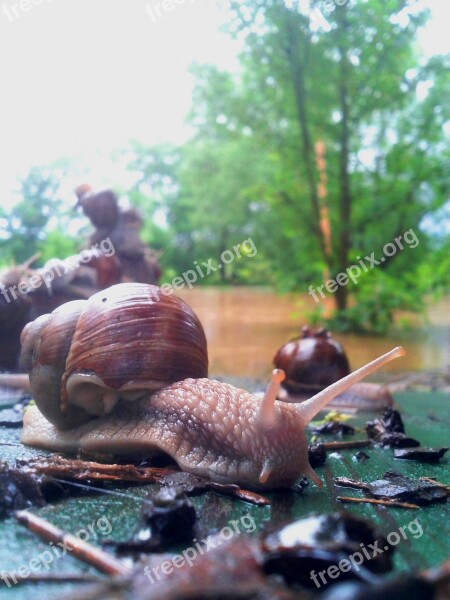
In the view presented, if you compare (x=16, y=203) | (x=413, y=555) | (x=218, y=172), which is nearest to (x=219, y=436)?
(x=413, y=555)

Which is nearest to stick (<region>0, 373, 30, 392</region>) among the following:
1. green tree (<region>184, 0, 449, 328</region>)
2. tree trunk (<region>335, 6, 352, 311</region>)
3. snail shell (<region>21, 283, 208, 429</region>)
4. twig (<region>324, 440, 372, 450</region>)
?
snail shell (<region>21, 283, 208, 429</region>)

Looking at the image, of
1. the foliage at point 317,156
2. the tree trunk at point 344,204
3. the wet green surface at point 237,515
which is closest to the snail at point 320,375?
the wet green surface at point 237,515

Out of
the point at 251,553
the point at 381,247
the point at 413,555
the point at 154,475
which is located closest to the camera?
the point at 251,553

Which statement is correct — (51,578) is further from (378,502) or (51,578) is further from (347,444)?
(347,444)

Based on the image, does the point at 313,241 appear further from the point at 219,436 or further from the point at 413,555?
the point at 413,555

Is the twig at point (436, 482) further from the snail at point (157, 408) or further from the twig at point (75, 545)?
the twig at point (75, 545)

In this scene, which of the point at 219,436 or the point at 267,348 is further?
the point at 267,348

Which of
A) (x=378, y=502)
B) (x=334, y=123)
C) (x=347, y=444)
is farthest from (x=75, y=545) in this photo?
(x=334, y=123)
